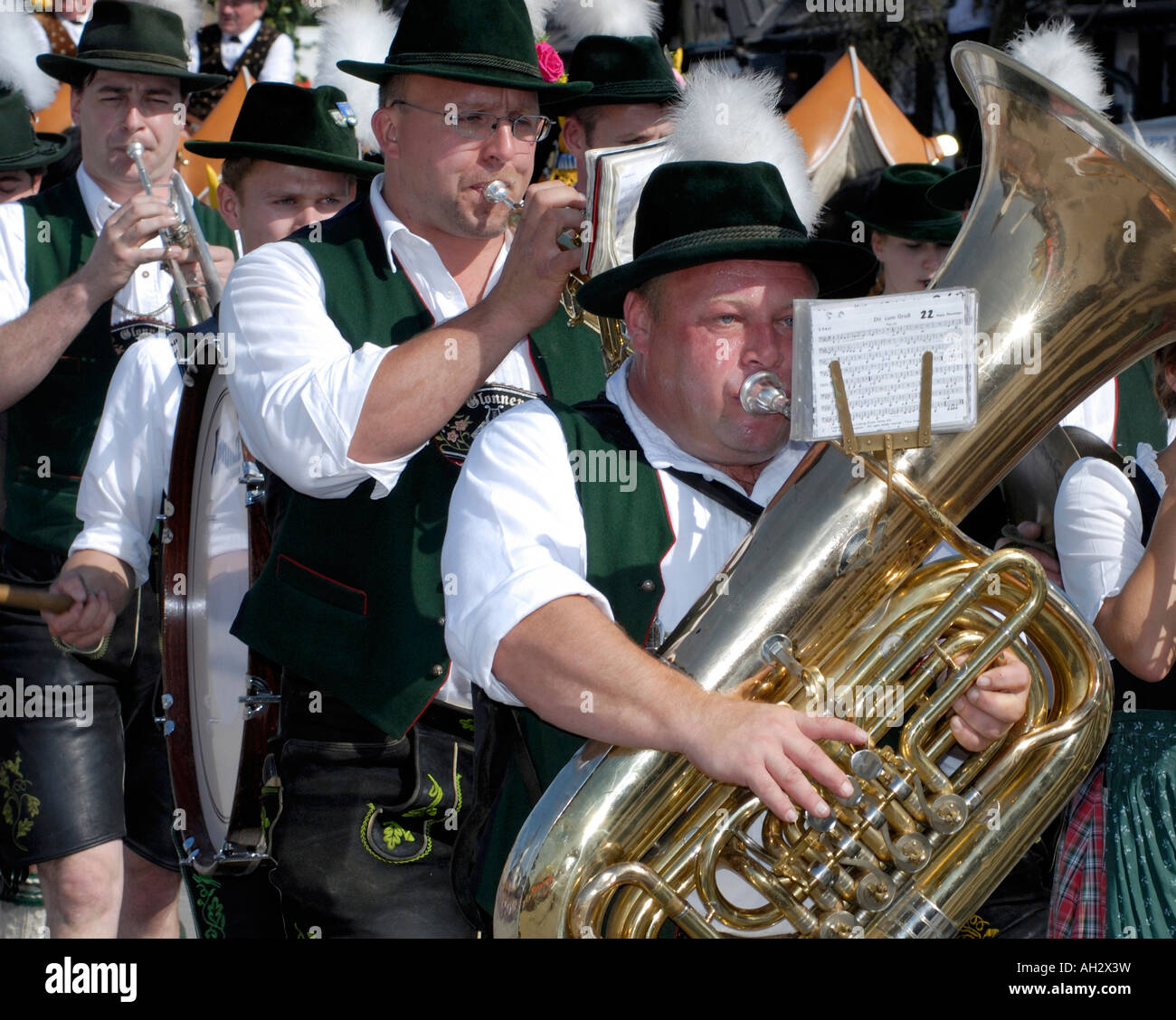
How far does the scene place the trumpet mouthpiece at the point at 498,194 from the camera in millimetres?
3471

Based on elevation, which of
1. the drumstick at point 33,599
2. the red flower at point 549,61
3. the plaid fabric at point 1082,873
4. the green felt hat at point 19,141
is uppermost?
the red flower at point 549,61

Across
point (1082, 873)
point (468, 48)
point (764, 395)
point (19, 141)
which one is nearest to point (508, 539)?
point (764, 395)

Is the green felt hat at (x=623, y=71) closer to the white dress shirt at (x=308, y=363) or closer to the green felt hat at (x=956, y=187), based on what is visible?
the green felt hat at (x=956, y=187)

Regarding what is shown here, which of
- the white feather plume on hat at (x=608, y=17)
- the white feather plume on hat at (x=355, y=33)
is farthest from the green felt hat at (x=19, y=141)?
the white feather plume on hat at (x=608, y=17)

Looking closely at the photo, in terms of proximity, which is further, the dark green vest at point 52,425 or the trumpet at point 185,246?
the dark green vest at point 52,425

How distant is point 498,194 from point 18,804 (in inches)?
82.5

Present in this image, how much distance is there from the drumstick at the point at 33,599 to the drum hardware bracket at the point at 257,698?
0.63m

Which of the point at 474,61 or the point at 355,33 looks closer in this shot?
the point at 474,61

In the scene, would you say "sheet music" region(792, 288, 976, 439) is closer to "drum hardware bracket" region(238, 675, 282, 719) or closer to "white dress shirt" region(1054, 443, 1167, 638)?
"white dress shirt" region(1054, 443, 1167, 638)

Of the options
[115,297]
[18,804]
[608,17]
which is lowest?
[18,804]

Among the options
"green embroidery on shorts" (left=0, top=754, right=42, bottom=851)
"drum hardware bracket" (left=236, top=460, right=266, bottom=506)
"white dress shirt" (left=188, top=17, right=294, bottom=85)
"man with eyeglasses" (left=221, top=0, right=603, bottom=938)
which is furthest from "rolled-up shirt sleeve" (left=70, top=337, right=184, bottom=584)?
"white dress shirt" (left=188, top=17, right=294, bottom=85)

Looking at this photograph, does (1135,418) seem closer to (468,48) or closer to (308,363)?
(468,48)

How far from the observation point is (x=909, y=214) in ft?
15.7

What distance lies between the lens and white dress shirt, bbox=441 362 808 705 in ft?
8.57
